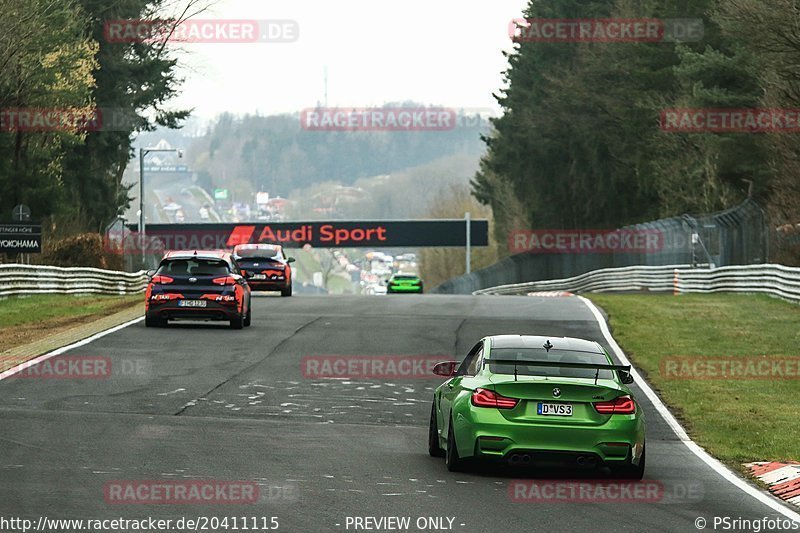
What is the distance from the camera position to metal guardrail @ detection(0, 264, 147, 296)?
3772 centimetres

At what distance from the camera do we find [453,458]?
12477mm

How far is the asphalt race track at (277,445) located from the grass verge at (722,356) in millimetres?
736

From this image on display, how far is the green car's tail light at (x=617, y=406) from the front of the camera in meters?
12.1

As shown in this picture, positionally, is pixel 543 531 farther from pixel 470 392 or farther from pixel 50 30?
pixel 50 30

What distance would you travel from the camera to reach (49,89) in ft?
185

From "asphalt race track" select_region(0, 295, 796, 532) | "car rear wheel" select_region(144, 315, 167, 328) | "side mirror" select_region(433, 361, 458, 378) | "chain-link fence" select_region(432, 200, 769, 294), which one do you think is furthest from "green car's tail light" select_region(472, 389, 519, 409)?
"chain-link fence" select_region(432, 200, 769, 294)

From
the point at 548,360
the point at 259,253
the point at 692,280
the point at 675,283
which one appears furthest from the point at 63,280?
the point at 548,360

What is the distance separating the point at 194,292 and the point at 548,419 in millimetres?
16891

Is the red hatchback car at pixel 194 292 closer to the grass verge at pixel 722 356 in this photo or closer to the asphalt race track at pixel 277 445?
the asphalt race track at pixel 277 445

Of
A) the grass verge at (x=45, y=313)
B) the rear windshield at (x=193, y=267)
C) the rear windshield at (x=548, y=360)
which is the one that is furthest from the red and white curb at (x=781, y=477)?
the rear windshield at (x=193, y=267)

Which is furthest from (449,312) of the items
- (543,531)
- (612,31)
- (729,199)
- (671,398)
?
(612,31)
